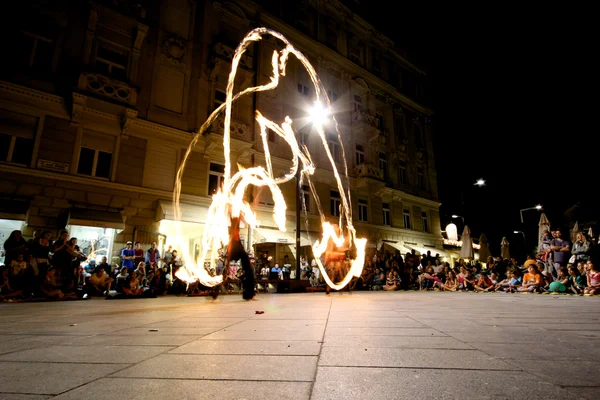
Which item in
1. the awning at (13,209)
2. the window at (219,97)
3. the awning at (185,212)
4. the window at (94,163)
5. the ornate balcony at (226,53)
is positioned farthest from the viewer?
the window at (219,97)

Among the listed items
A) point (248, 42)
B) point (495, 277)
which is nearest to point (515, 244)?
point (495, 277)

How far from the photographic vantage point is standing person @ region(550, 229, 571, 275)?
11.5m

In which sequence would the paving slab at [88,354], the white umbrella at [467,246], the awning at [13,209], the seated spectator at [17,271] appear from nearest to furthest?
the paving slab at [88,354] → the seated spectator at [17,271] → the awning at [13,209] → the white umbrella at [467,246]

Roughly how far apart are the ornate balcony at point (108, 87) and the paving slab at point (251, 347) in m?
15.2

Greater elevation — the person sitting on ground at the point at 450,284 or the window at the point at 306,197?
the window at the point at 306,197

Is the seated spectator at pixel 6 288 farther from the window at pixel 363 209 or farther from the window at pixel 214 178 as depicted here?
the window at pixel 363 209

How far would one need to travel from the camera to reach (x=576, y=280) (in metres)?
11.2

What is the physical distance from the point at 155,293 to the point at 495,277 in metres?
14.6

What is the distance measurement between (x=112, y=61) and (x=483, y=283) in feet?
68.8

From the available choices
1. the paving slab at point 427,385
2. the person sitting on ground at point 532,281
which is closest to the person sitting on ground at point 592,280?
the person sitting on ground at point 532,281

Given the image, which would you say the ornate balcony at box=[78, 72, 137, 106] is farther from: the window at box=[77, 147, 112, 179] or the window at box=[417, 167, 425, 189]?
the window at box=[417, 167, 425, 189]

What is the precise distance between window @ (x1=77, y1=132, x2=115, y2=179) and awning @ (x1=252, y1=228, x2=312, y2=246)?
770 centimetres

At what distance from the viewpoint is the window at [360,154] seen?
25.6 m

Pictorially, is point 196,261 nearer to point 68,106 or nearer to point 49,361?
point 68,106
